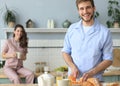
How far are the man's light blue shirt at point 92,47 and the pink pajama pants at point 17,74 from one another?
219 cm

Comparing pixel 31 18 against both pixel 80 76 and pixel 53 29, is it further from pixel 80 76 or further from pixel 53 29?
pixel 80 76

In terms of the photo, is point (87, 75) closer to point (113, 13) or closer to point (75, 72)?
point (75, 72)

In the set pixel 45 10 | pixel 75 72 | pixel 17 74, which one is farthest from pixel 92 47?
pixel 45 10

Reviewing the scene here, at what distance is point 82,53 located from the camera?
227 cm

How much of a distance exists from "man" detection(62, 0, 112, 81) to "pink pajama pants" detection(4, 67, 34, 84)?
2.15m

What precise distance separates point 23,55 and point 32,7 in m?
0.96

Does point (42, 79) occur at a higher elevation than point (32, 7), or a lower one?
lower

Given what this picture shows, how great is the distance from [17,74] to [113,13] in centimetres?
195

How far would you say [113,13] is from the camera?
16.5ft

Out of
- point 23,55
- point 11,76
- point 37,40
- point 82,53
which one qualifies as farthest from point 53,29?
point 82,53

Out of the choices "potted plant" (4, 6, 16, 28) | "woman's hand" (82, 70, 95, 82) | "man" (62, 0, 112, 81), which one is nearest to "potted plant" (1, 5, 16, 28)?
"potted plant" (4, 6, 16, 28)

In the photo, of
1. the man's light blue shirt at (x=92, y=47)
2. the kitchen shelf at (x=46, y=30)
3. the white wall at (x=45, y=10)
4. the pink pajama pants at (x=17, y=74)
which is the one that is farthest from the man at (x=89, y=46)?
the white wall at (x=45, y=10)

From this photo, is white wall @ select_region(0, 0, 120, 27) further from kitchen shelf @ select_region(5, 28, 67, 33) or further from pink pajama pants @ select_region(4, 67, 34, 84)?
pink pajama pants @ select_region(4, 67, 34, 84)

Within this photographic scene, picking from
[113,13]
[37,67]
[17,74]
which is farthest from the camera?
[113,13]
